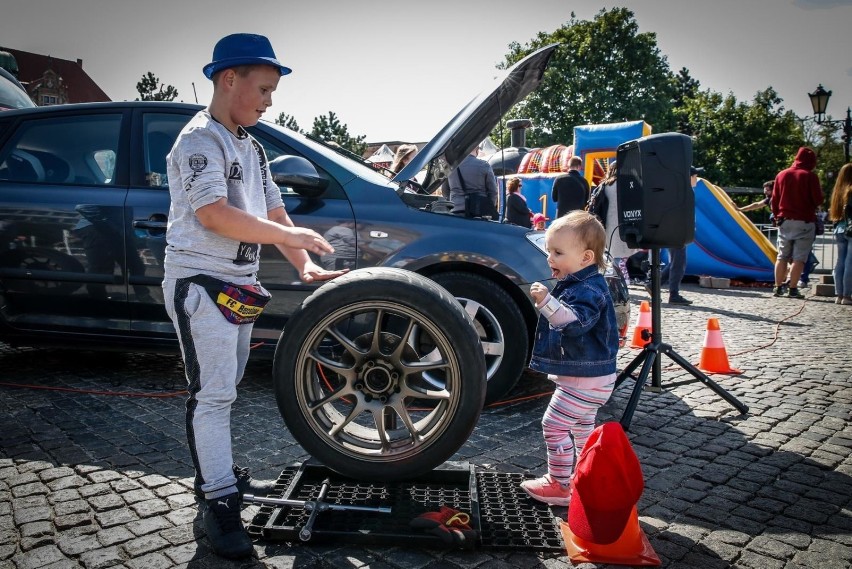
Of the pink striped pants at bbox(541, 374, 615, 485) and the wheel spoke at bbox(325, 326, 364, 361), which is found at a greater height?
the wheel spoke at bbox(325, 326, 364, 361)

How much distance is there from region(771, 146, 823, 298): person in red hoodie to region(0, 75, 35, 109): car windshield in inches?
418

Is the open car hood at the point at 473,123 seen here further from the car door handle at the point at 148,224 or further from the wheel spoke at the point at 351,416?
the wheel spoke at the point at 351,416

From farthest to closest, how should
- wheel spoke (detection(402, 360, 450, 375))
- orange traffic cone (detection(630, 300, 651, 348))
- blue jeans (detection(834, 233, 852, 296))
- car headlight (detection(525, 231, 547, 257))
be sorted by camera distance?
1. blue jeans (detection(834, 233, 852, 296))
2. orange traffic cone (detection(630, 300, 651, 348))
3. car headlight (detection(525, 231, 547, 257))
4. wheel spoke (detection(402, 360, 450, 375))

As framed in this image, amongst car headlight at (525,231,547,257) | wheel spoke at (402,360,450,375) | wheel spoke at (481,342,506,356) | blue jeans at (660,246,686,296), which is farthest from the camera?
blue jeans at (660,246,686,296)

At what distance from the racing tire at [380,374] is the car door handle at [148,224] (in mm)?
1944

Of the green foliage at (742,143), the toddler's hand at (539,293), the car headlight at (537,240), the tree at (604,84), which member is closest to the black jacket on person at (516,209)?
the car headlight at (537,240)

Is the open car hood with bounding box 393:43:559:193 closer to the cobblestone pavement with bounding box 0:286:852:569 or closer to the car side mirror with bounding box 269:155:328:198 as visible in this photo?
the car side mirror with bounding box 269:155:328:198

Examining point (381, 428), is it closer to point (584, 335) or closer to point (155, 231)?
point (584, 335)

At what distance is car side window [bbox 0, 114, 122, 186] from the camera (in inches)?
161

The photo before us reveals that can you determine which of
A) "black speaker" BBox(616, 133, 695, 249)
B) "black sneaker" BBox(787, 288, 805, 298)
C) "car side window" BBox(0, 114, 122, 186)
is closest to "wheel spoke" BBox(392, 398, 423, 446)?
"black speaker" BBox(616, 133, 695, 249)

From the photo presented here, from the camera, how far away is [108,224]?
3.90 m

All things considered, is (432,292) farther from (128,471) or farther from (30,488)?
(30,488)

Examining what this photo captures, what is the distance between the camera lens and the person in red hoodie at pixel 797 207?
9234mm

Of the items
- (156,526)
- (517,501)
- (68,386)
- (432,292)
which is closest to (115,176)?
(68,386)
